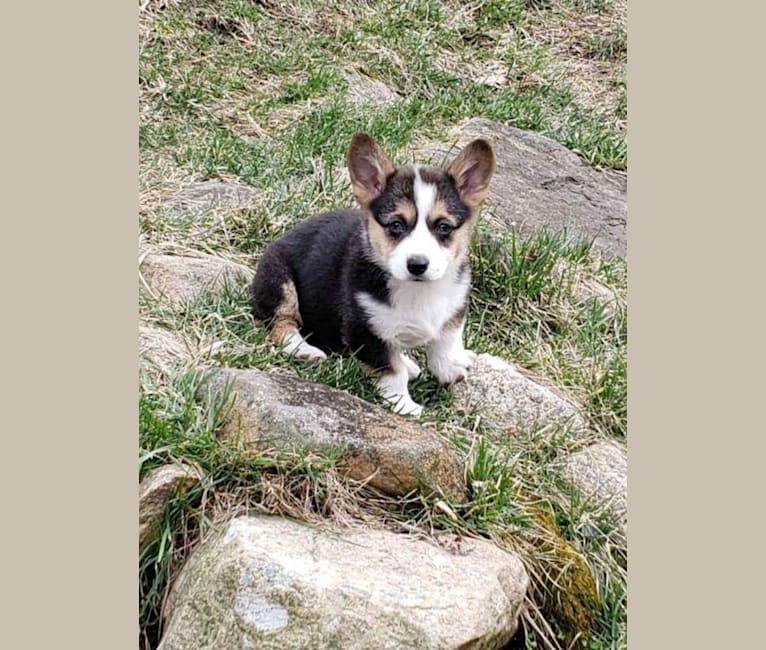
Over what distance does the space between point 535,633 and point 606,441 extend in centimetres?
162

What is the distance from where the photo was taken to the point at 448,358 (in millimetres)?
5668

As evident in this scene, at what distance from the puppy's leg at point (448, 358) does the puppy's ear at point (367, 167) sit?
2.87 feet

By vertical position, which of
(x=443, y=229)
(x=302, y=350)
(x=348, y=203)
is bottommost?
(x=302, y=350)

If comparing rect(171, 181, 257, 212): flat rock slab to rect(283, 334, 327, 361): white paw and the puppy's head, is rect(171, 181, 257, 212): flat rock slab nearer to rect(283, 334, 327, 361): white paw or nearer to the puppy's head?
rect(283, 334, 327, 361): white paw

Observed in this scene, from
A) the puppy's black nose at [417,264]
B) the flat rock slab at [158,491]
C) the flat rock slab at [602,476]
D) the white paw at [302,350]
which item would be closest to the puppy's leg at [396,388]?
the white paw at [302,350]

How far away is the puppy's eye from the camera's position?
5.09 meters

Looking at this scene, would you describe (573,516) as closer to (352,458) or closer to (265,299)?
(352,458)

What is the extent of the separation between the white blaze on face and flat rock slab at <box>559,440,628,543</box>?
1.22 metres

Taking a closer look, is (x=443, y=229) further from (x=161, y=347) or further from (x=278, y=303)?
(x=161, y=347)

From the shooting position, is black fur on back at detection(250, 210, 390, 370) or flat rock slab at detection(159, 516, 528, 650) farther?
black fur on back at detection(250, 210, 390, 370)

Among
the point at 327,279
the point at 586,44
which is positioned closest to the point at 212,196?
the point at 327,279

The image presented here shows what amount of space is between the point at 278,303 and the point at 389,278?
874mm

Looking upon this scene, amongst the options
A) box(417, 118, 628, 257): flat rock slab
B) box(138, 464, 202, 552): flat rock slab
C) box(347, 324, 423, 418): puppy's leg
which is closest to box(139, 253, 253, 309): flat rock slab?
box(347, 324, 423, 418): puppy's leg

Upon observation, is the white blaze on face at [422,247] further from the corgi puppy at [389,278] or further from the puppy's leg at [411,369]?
the puppy's leg at [411,369]
